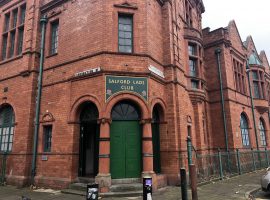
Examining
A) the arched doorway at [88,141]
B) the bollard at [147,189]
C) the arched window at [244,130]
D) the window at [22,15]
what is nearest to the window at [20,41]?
the window at [22,15]

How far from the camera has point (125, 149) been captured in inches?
405

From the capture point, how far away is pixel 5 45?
51.4ft

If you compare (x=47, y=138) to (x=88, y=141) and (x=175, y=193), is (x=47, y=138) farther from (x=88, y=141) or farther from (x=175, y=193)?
(x=175, y=193)

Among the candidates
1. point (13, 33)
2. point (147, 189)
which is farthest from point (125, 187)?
point (13, 33)

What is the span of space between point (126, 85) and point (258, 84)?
16.8m

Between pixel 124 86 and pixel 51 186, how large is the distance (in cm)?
573

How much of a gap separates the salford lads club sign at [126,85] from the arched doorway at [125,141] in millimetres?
685

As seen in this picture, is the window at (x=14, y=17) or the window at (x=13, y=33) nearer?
the window at (x=13, y=33)

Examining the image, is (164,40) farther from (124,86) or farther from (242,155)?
(242,155)

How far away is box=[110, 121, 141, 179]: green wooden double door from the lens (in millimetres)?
10047

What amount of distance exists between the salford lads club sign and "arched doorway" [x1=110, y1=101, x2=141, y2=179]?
685 mm

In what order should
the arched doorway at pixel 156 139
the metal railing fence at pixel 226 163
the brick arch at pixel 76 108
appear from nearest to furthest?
the brick arch at pixel 76 108 → the arched doorway at pixel 156 139 → the metal railing fence at pixel 226 163

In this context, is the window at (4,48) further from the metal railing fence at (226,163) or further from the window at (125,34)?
the metal railing fence at (226,163)

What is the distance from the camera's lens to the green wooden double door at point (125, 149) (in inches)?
396
